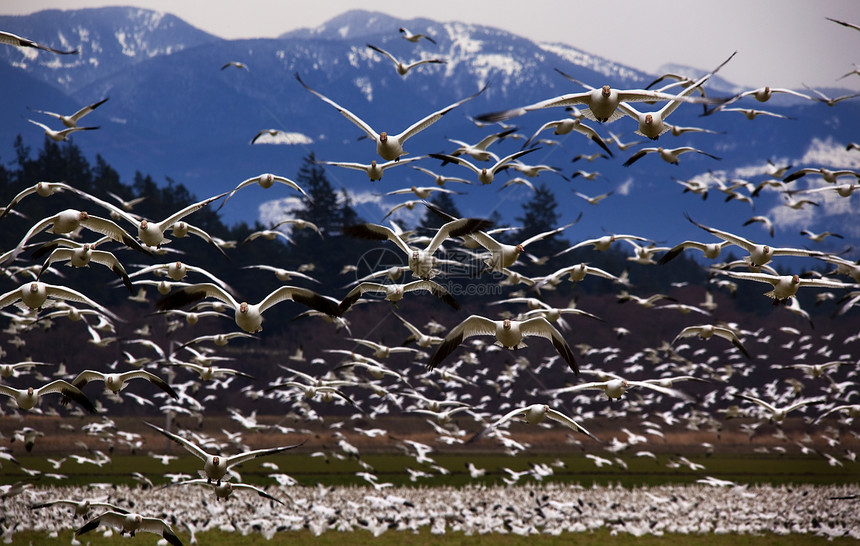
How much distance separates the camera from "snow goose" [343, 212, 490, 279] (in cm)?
1727

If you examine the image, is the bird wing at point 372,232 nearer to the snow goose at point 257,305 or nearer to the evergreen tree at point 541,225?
the snow goose at point 257,305

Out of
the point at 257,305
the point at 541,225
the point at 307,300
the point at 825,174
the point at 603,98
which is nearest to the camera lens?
the point at 603,98

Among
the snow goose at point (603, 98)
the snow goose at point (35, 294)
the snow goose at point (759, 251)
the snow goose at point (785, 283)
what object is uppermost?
the snow goose at point (603, 98)

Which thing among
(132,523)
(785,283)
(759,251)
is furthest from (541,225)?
(132,523)

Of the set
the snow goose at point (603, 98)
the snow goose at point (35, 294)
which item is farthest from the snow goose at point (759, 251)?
the snow goose at point (35, 294)

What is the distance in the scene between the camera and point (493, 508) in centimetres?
3048

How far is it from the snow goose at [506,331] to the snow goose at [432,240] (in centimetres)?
155

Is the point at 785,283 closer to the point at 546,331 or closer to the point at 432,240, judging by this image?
the point at 546,331

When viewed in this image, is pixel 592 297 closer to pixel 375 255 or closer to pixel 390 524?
pixel 375 255

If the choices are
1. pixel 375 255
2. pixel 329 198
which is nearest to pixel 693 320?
pixel 375 255

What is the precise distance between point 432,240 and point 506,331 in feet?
8.97

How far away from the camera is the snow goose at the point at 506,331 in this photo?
17.2 meters

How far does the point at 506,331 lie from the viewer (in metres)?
17.4

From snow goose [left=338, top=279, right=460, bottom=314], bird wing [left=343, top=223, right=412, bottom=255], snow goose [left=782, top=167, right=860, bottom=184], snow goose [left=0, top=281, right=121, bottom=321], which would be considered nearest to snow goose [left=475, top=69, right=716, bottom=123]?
bird wing [left=343, top=223, right=412, bottom=255]
